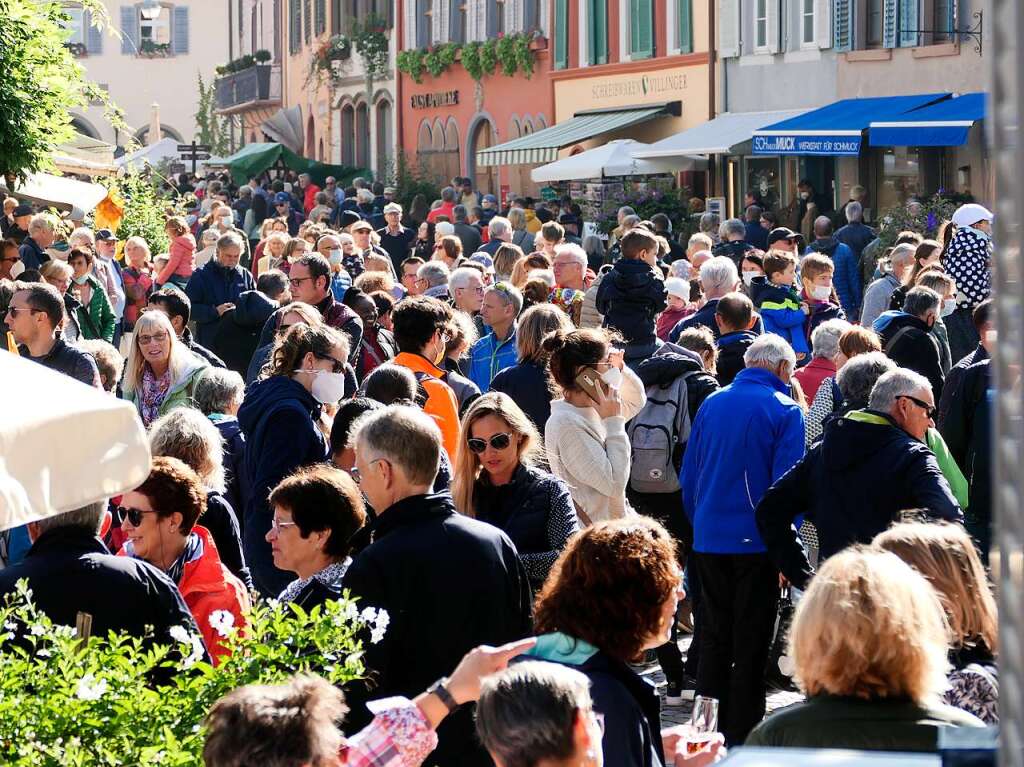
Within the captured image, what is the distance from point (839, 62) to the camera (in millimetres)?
25562

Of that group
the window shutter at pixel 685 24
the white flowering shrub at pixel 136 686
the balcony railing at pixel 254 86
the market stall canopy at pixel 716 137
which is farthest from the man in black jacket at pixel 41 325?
the balcony railing at pixel 254 86

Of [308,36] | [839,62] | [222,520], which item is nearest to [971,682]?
[222,520]

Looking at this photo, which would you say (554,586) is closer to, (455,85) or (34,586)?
(34,586)

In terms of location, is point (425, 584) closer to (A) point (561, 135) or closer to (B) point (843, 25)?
(B) point (843, 25)

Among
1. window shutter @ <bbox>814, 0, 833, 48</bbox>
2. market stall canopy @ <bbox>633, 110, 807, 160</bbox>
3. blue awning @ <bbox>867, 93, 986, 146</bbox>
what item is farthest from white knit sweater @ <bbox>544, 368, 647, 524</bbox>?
window shutter @ <bbox>814, 0, 833, 48</bbox>

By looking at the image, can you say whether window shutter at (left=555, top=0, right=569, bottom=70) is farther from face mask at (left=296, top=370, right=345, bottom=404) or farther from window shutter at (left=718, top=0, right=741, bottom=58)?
face mask at (left=296, top=370, right=345, bottom=404)

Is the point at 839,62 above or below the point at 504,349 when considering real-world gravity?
above

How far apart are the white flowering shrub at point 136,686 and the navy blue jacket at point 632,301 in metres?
5.90

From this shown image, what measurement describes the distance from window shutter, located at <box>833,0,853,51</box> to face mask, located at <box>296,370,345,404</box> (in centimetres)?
1984

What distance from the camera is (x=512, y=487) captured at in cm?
559

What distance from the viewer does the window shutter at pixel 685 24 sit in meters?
29.6

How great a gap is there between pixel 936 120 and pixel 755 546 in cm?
1580

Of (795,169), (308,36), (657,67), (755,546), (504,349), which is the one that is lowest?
(755,546)

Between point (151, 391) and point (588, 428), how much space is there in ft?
8.16
